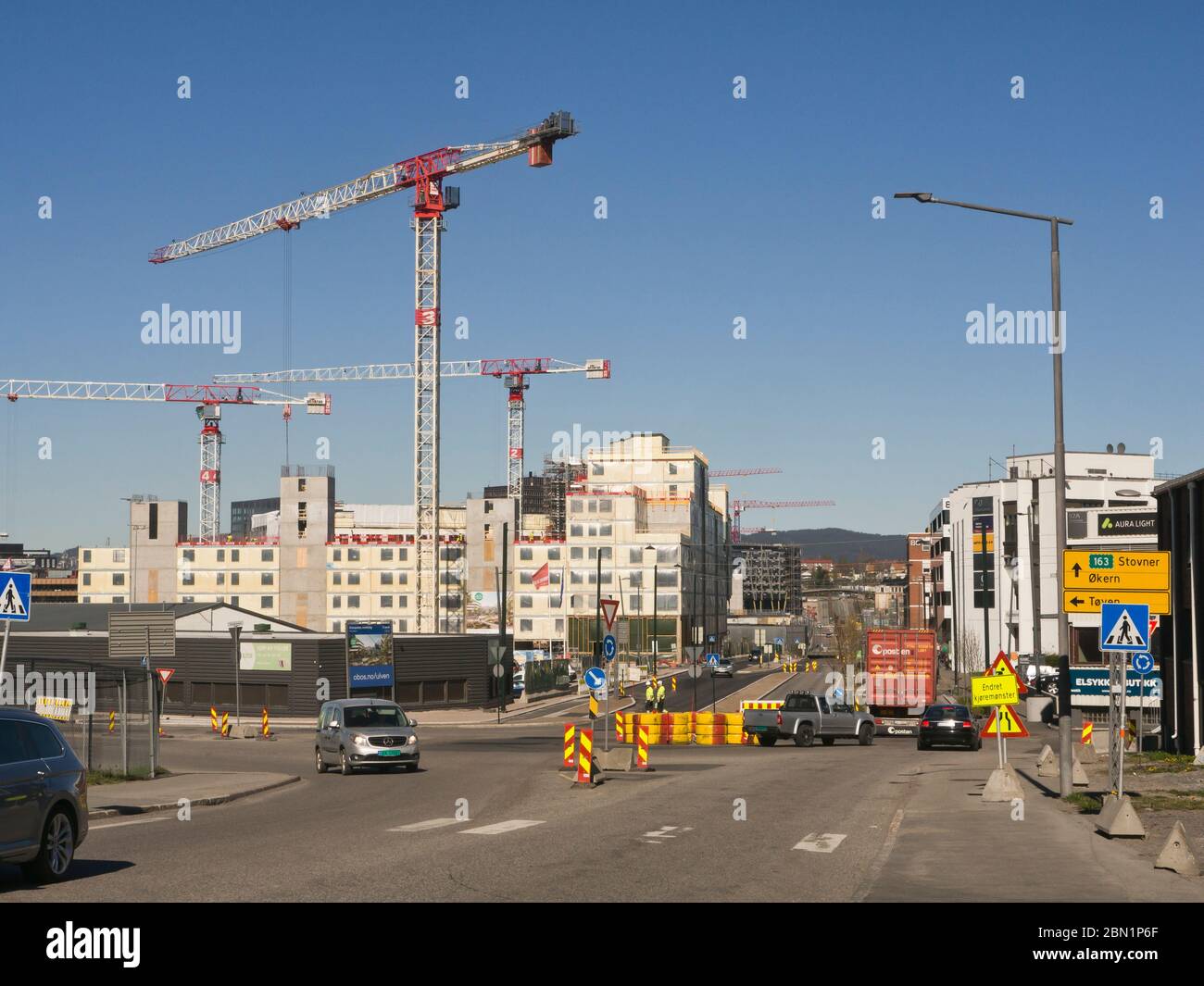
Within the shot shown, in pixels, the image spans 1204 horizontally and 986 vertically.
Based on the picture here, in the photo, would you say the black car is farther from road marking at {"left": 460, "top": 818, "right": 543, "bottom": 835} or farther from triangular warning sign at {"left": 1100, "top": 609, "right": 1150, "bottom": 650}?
road marking at {"left": 460, "top": 818, "right": 543, "bottom": 835}

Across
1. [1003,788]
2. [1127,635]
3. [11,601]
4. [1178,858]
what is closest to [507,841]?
[1178,858]

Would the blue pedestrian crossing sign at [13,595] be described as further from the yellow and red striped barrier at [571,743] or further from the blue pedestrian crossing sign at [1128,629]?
the blue pedestrian crossing sign at [1128,629]

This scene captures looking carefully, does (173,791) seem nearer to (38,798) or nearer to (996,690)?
(38,798)

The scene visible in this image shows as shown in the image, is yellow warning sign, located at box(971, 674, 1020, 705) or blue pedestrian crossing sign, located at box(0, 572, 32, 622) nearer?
blue pedestrian crossing sign, located at box(0, 572, 32, 622)

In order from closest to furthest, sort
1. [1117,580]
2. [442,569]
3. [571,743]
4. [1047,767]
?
[1117,580], [571,743], [1047,767], [442,569]

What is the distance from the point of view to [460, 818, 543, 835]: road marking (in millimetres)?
19000

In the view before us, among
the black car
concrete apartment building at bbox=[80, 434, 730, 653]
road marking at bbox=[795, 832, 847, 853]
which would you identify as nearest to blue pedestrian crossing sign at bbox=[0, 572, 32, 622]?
road marking at bbox=[795, 832, 847, 853]

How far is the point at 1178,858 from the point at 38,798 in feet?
37.9

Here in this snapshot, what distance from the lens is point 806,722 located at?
45312 mm

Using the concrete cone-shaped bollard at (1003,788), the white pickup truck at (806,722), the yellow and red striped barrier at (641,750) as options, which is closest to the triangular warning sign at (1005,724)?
the concrete cone-shaped bollard at (1003,788)

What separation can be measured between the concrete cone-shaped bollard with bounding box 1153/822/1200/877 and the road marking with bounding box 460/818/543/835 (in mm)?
8421

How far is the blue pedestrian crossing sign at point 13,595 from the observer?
2105 centimetres

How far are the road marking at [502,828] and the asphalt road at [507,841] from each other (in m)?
0.05
